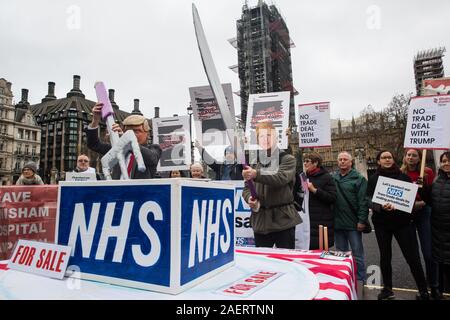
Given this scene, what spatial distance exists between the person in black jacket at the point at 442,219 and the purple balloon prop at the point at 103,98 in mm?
3558

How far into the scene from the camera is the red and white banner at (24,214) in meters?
2.91

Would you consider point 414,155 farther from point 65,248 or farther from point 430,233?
point 65,248

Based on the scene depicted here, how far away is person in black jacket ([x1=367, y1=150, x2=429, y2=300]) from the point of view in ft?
10.9

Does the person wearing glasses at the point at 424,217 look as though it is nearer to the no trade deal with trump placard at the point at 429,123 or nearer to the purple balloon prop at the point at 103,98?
the no trade deal with trump placard at the point at 429,123

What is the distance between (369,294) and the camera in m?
3.45

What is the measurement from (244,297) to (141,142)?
1389 millimetres

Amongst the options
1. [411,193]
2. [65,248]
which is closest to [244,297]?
[65,248]

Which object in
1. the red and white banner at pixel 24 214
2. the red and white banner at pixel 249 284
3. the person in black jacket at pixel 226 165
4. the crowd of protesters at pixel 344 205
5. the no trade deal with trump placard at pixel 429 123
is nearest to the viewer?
the red and white banner at pixel 249 284

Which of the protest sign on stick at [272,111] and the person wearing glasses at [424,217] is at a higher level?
the protest sign on stick at [272,111]

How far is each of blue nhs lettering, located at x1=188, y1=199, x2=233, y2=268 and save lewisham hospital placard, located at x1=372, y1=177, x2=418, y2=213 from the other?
2364 millimetres

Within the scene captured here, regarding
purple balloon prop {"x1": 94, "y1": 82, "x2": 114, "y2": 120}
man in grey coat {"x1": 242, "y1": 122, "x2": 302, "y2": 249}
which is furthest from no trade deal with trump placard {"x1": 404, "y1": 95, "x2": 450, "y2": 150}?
purple balloon prop {"x1": 94, "y1": 82, "x2": 114, "y2": 120}

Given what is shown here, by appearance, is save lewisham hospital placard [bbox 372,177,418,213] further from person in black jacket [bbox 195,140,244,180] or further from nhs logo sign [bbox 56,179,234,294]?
nhs logo sign [bbox 56,179,234,294]

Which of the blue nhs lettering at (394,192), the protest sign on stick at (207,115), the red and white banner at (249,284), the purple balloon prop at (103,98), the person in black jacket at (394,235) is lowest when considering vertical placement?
the person in black jacket at (394,235)

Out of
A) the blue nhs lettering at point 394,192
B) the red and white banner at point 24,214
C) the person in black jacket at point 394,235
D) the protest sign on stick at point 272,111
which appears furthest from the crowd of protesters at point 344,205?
the red and white banner at point 24,214
